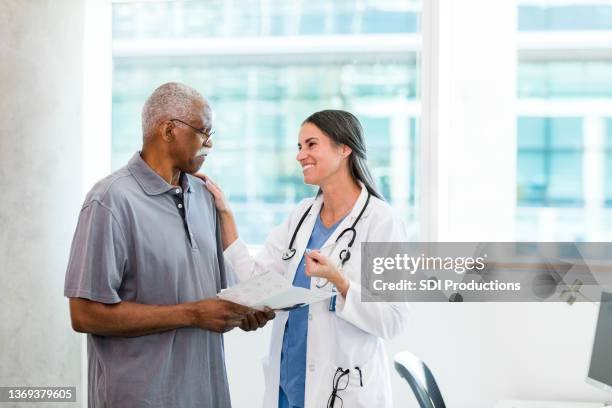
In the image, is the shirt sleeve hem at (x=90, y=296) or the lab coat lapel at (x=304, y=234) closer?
the shirt sleeve hem at (x=90, y=296)

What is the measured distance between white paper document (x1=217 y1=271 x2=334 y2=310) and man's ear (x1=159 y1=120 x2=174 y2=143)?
0.49 meters

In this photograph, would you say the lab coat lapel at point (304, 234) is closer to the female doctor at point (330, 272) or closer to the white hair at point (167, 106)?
the female doctor at point (330, 272)

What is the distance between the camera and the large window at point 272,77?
3691 millimetres

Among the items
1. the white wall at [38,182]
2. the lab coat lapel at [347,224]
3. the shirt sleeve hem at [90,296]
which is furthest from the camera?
the white wall at [38,182]

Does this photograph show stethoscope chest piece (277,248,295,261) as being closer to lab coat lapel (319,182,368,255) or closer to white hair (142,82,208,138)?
lab coat lapel (319,182,368,255)

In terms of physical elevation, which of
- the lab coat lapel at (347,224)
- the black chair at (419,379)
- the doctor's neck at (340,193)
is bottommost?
the black chair at (419,379)

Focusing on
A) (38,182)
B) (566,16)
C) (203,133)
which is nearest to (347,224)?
(203,133)

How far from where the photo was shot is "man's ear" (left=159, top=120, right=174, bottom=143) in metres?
2.13

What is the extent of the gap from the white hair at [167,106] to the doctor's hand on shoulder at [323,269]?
559 millimetres

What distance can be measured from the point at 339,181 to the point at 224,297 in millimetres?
653

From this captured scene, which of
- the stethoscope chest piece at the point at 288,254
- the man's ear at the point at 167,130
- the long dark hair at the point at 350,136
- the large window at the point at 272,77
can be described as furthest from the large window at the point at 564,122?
the man's ear at the point at 167,130

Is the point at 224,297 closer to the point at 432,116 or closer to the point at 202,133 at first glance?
the point at 202,133


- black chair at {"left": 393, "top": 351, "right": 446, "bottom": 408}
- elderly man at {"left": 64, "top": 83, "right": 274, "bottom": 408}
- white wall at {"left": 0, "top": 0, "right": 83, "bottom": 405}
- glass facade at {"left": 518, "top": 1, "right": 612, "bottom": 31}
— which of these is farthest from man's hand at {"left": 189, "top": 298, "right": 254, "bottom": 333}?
glass facade at {"left": 518, "top": 1, "right": 612, "bottom": 31}

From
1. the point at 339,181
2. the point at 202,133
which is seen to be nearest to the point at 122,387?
the point at 202,133
